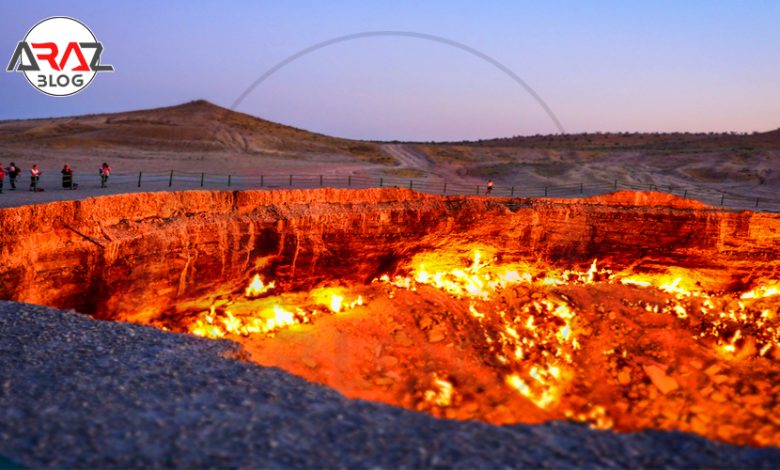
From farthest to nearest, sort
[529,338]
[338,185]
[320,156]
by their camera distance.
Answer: [320,156] < [338,185] < [529,338]

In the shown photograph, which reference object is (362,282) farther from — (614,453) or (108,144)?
(108,144)

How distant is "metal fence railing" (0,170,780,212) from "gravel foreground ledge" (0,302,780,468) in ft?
35.8

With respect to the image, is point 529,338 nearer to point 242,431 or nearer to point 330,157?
point 242,431

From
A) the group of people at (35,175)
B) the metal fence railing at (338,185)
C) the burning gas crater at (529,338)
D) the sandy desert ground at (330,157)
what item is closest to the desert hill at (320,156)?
the sandy desert ground at (330,157)

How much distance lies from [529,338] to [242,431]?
13.6 m

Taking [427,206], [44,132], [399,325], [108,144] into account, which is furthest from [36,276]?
[44,132]

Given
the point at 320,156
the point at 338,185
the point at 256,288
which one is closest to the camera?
the point at 256,288

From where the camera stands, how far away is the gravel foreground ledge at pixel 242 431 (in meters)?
6.05

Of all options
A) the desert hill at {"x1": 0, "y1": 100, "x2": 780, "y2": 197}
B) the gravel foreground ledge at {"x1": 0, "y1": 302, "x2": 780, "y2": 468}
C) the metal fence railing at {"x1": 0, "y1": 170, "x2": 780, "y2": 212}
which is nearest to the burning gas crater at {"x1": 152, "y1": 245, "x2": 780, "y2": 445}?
the metal fence railing at {"x1": 0, "y1": 170, "x2": 780, "y2": 212}

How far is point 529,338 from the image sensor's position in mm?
18531

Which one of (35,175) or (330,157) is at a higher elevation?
(330,157)

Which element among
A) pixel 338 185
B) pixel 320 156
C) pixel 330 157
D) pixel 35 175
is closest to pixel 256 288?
pixel 35 175

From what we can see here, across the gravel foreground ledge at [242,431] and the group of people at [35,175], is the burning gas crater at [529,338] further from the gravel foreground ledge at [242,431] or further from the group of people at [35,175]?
the group of people at [35,175]

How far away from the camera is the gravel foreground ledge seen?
6051mm
